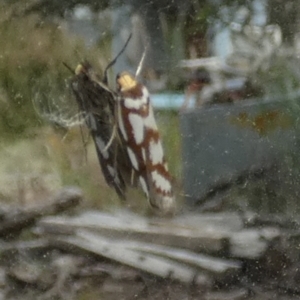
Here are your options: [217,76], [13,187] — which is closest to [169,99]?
[217,76]

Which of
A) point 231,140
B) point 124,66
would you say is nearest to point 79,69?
point 124,66

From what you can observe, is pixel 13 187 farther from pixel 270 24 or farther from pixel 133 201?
pixel 270 24

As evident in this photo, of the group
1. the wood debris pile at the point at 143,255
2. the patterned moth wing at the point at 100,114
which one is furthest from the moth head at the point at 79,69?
the wood debris pile at the point at 143,255

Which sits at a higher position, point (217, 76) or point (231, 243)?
point (217, 76)

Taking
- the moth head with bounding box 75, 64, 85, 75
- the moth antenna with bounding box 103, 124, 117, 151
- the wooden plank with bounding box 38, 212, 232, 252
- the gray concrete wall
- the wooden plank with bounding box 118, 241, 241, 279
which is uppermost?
the moth head with bounding box 75, 64, 85, 75

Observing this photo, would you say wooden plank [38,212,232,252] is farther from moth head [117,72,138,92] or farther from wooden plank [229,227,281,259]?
moth head [117,72,138,92]

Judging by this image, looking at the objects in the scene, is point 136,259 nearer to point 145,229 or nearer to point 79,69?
point 145,229

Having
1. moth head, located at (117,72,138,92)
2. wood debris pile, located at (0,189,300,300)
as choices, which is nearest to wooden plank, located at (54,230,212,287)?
wood debris pile, located at (0,189,300,300)
